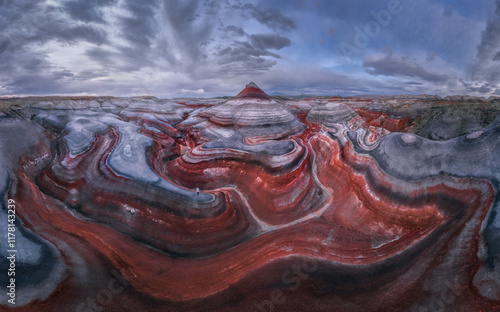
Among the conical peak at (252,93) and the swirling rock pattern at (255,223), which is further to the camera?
the conical peak at (252,93)

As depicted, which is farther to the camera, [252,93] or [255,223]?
[252,93]

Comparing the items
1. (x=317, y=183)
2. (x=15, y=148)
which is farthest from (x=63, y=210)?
(x=317, y=183)

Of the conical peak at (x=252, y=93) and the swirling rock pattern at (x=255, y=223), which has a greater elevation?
the conical peak at (x=252, y=93)

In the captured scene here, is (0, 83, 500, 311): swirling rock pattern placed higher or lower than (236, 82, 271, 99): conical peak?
lower

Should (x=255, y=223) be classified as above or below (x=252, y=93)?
below

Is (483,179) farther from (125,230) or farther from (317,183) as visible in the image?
(125,230)
